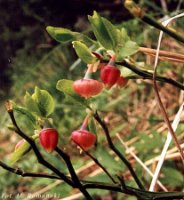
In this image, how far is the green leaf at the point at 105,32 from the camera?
1.49 feet

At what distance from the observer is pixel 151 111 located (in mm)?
1501

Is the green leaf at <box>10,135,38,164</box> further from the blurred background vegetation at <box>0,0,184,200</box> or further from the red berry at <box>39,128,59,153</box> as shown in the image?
the blurred background vegetation at <box>0,0,184,200</box>

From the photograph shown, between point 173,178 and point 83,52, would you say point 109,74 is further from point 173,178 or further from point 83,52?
point 173,178

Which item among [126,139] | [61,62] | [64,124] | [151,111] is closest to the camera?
[126,139]

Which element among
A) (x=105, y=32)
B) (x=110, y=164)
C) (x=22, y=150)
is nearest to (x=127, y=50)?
(x=105, y=32)

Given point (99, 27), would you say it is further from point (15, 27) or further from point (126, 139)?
point (15, 27)

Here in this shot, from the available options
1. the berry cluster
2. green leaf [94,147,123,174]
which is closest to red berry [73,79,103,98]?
the berry cluster

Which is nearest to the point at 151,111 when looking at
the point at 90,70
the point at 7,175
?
the point at 7,175

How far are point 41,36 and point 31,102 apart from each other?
2.28 metres

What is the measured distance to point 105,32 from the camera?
0.46 metres

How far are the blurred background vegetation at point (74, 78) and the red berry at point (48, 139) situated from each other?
13 centimetres

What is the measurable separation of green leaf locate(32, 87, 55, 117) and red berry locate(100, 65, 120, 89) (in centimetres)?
6

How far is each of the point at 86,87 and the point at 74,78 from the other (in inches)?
62.3

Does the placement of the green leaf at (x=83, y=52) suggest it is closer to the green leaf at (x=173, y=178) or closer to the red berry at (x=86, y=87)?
the red berry at (x=86, y=87)
